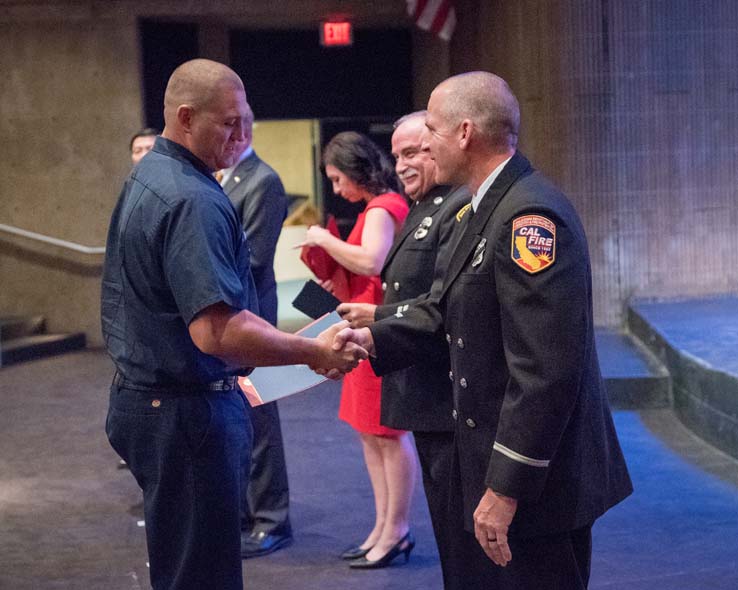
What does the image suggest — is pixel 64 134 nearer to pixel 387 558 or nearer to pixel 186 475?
pixel 387 558

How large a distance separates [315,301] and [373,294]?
1.52 ft

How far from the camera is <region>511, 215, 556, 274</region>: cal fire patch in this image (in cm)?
226

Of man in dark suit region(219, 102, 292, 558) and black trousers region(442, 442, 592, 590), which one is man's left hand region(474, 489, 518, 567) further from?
man in dark suit region(219, 102, 292, 558)

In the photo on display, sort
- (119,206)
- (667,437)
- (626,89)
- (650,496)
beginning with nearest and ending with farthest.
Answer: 1. (119,206)
2. (650,496)
3. (667,437)
4. (626,89)

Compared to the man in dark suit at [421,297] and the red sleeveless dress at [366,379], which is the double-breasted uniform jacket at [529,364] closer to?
the man in dark suit at [421,297]

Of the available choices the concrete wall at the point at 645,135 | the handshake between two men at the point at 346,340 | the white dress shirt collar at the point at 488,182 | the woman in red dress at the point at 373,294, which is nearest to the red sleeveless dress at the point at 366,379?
the woman in red dress at the point at 373,294

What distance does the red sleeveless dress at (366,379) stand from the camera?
3.96 m

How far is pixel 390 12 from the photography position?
34.6ft

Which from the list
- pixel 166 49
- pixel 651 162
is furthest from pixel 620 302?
pixel 166 49

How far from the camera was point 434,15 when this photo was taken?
971 cm

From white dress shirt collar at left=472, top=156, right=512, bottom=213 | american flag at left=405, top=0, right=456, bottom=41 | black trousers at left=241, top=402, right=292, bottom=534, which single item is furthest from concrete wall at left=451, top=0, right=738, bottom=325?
white dress shirt collar at left=472, top=156, right=512, bottom=213

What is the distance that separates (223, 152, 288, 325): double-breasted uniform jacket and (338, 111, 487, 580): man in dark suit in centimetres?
67

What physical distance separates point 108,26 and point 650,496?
22.0 feet

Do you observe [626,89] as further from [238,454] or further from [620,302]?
[238,454]
